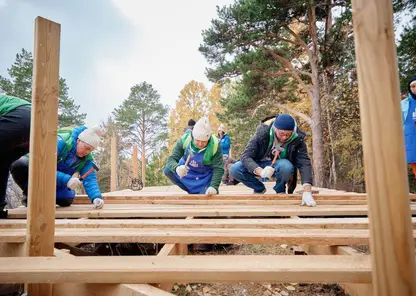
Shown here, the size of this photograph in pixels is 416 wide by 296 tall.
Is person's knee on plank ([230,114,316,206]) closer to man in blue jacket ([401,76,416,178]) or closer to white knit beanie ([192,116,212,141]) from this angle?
white knit beanie ([192,116,212,141])

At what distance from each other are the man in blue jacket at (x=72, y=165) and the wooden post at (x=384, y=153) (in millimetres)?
2265

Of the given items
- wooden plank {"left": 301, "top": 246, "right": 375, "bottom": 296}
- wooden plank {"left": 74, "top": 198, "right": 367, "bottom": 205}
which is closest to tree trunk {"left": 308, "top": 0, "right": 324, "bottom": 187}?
wooden plank {"left": 74, "top": 198, "right": 367, "bottom": 205}

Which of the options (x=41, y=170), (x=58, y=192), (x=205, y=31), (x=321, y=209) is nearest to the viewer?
(x=41, y=170)

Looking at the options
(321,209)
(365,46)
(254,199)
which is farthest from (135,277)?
(254,199)

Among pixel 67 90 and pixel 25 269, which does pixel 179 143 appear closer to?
pixel 25 269

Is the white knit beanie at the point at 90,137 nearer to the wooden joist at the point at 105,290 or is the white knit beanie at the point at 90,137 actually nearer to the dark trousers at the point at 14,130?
the dark trousers at the point at 14,130

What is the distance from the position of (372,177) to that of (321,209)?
1593 millimetres

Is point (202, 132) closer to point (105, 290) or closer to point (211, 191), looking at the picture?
point (211, 191)

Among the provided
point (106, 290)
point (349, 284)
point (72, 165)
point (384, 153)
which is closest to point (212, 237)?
point (106, 290)

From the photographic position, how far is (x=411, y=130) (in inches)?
117

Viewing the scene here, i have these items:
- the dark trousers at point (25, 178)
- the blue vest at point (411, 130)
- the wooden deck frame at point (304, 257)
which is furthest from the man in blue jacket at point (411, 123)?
the dark trousers at point (25, 178)

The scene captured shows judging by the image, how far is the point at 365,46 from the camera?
2.30 ft

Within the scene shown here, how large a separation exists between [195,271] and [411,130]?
10.8ft

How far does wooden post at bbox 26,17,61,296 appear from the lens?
41.5 inches
